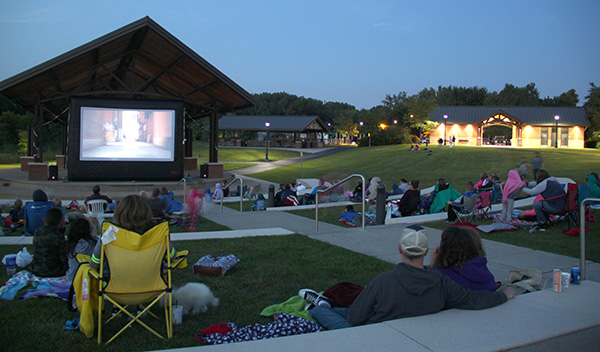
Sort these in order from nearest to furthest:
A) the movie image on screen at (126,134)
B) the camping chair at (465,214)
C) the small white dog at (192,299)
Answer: the small white dog at (192,299)
the camping chair at (465,214)
the movie image on screen at (126,134)

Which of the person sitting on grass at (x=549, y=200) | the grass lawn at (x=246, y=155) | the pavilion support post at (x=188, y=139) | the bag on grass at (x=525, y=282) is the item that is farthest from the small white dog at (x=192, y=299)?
the grass lawn at (x=246, y=155)

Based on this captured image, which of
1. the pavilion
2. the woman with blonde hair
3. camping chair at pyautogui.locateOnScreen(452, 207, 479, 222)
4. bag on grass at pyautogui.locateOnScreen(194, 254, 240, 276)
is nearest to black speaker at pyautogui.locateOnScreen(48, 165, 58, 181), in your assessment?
bag on grass at pyautogui.locateOnScreen(194, 254, 240, 276)

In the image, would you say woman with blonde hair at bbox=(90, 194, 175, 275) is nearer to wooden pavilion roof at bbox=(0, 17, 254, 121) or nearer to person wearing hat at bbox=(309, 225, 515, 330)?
person wearing hat at bbox=(309, 225, 515, 330)

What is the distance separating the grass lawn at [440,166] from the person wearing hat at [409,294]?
548 inches

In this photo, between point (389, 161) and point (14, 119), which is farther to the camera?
point (14, 119)

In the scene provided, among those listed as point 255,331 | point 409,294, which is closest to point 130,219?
point 255,331

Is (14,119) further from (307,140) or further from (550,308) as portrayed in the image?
(550,308)

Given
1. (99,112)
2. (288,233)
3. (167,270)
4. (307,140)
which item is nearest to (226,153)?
(307,140)

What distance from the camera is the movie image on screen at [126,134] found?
19672mm

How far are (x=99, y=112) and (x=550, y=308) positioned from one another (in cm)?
1919

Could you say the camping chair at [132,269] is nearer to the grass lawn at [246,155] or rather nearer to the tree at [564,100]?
A: the grass lawn at [246,155]

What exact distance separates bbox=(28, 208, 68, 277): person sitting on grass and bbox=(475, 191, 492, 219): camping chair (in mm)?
8330

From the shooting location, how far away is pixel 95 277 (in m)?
4.02

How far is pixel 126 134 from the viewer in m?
20.1
